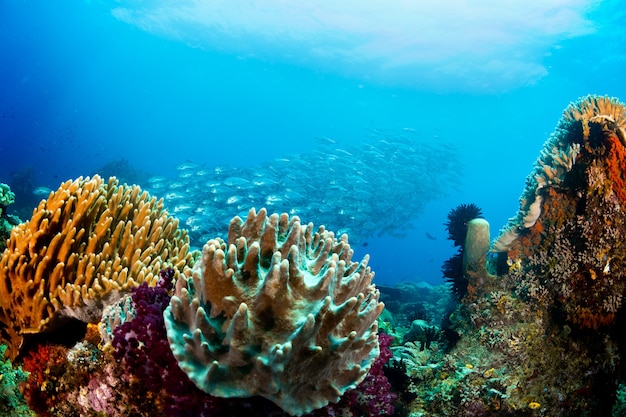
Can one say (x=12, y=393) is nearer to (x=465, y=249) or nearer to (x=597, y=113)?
(x=465, y=249)

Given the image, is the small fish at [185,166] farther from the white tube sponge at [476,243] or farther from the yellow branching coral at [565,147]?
the yellow branching coral at [565,147]

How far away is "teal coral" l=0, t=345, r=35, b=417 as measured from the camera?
2871 mm

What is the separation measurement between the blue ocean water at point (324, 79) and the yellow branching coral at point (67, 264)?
17.6 meters

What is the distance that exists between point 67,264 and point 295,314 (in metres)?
2.40

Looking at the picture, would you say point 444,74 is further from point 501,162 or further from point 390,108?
point 501,162

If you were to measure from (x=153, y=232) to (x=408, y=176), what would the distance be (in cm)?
2830

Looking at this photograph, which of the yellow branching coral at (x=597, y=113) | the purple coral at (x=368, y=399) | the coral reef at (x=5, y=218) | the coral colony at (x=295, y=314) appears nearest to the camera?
the coral colony at (x=295, y=314)

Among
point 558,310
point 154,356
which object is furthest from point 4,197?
point 558,310

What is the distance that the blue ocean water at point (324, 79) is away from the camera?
3978 cm

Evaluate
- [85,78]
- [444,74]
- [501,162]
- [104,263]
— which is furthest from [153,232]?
[85,78]

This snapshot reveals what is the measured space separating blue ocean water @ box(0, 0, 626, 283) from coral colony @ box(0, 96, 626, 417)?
16.4 m

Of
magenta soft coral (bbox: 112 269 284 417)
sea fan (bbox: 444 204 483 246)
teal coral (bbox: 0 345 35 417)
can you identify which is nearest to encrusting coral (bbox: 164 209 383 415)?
magenta soft coral (bbox: 112 269 284 417)

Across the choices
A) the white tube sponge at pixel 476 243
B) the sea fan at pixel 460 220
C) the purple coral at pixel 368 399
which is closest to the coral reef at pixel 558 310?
the white tube sponge at pixel 476 243

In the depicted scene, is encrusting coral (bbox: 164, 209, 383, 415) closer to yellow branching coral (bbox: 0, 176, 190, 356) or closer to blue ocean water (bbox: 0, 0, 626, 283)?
yellow branching coral (bbox: 0, 176, 190, 356)
